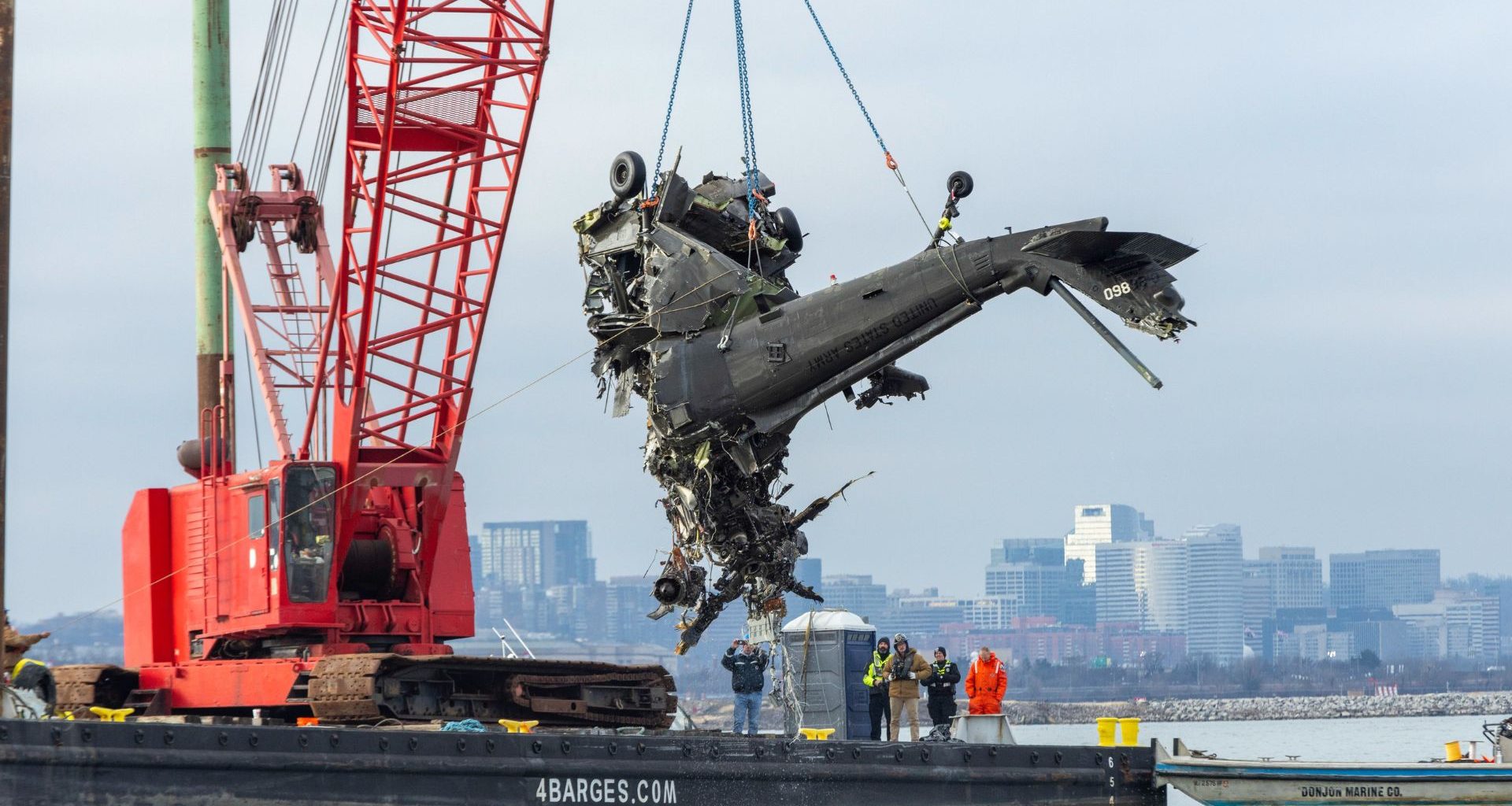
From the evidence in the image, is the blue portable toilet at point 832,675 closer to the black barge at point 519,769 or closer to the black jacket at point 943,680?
the black jacket at point 943,680

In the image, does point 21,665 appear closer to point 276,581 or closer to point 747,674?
point 276,581

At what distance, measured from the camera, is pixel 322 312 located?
30.7 meters

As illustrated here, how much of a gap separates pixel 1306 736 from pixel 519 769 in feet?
241

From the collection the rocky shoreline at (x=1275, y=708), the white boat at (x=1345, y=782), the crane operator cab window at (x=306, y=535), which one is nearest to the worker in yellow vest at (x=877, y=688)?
the white boat at (x=1345, y=782)

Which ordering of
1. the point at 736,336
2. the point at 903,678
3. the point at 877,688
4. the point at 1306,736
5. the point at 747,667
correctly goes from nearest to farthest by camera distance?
the point at 736,336 < the point at 903,678 < the point at 877,688 < the point at 747,667 < the point at 1306,736

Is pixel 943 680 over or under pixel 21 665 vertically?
under

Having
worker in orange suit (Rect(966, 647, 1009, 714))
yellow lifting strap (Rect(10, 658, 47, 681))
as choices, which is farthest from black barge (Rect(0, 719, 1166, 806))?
yellow lifting strap (Rect(10, 658, 47, 681))

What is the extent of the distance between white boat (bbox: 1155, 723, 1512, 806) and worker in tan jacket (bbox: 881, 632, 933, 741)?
3.78m

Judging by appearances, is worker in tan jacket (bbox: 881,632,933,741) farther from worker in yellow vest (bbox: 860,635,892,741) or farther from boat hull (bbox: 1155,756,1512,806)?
boat hull (bbox: 1155,756,1512,806)

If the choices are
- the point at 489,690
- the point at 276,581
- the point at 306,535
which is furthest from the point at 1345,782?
the point at 276,581

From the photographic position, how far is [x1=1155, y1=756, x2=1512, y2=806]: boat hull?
72.0 ft

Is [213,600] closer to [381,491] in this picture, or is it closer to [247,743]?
[381,491]

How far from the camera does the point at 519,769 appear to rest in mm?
20766

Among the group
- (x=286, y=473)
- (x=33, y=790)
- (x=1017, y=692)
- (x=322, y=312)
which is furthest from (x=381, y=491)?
(x=1017, y=692)
